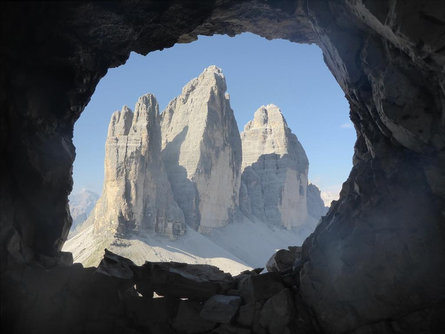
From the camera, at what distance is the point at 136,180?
6066 cm

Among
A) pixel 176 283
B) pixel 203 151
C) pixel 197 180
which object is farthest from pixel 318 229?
pixel 203 151

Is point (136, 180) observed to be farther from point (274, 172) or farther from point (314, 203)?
point (314, 203)

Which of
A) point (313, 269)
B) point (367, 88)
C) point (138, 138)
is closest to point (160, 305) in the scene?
point (313, 269)

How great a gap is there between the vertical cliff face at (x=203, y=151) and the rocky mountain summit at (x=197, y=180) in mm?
245

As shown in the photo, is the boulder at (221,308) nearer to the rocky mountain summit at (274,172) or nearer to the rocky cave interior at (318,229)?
the rocky cave interior at (318,229)

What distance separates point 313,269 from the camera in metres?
9.84

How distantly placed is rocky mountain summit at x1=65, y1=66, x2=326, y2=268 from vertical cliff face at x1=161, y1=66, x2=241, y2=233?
24 cm

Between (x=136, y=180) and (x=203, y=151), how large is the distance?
21473 mm

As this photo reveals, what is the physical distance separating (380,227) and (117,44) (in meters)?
9.34

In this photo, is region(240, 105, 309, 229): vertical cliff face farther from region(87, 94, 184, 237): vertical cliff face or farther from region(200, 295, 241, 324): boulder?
region(200, 295, 241, 324): boulder

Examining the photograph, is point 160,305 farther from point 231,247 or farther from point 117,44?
point 231,247

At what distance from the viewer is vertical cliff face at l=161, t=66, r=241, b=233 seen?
75.9 m

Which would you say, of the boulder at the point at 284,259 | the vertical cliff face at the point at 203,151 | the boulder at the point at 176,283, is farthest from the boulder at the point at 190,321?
the vertical cliff face at the point at 203,151

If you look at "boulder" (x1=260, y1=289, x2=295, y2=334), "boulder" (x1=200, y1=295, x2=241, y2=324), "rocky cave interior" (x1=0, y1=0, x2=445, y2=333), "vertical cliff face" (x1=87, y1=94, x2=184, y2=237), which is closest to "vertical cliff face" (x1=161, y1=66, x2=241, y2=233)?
"vertical cliff face" (x1=87, y1=94, x2=184, y2=237)
